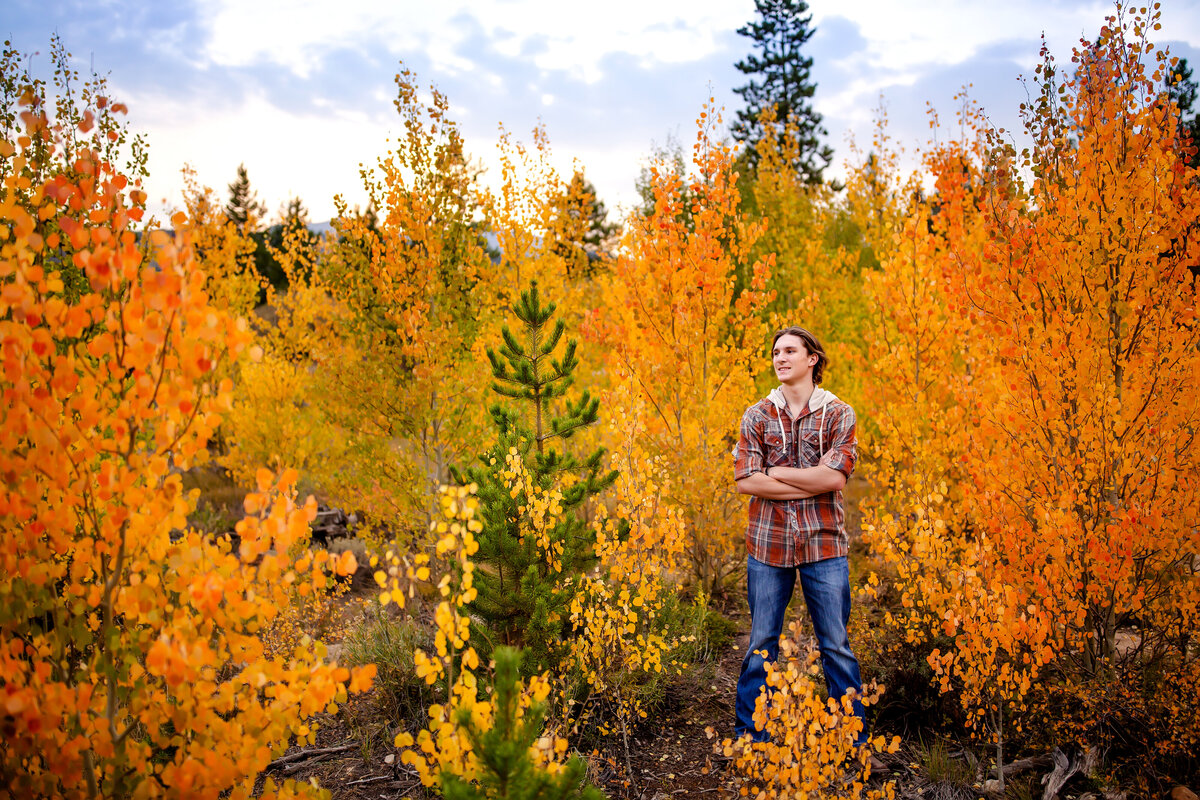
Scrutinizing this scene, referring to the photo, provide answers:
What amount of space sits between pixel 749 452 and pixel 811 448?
333 mm

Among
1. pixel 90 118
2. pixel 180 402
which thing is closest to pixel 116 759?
pixel 180 402

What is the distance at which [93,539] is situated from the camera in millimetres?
1992

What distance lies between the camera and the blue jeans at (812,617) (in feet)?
10.8

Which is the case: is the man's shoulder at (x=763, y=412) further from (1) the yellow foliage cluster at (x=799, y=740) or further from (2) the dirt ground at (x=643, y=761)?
(2) the dirt ground at (x=643, y=761)

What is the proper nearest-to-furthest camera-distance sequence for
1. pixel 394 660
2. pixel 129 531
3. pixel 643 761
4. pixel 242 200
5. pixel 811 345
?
pixel 129 531, pixel 811 345, pixel 643 761, pixel 394 660, pixel 242 200

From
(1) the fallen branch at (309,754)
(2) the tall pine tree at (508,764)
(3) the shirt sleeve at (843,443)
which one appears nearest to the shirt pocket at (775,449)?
(3) the shirt sleeve at (843,443)

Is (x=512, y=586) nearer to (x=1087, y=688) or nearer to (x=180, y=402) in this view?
(x=180, y=402)

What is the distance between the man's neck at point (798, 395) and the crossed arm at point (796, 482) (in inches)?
14.0

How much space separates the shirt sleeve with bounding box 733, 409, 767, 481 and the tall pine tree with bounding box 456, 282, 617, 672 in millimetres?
840

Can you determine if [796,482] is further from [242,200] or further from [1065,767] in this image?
[242,200]

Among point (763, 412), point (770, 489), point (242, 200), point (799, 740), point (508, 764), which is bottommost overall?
point (799, 740)

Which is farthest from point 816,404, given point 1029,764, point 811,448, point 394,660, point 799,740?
point 394,660

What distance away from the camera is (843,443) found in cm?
337

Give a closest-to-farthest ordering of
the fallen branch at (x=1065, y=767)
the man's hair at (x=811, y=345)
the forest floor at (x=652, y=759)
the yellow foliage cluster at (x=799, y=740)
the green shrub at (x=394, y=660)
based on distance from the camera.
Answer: the yellow foliage cluster at (x=799, y=740) < the fallen branch at (x=1065, y=767) < the forest floor at (x=652, y=759) < the man's hair at (x=811, y=345) < the green shrub at (x=394, y=660)
